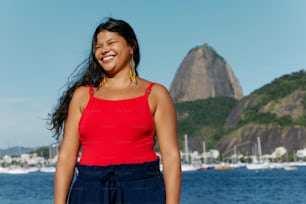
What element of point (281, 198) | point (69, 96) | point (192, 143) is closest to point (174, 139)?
point (69, 96)

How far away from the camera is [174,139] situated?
253cm

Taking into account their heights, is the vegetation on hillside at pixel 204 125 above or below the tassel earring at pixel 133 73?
above

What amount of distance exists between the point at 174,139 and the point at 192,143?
17289 cm

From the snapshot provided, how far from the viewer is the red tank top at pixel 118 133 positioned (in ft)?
7.99

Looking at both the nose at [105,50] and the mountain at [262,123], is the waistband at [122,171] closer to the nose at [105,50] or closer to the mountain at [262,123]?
the nose at [105,50]

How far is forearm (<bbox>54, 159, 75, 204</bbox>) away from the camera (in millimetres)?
2488

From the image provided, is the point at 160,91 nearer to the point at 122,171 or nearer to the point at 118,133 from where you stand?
the point at 118,133

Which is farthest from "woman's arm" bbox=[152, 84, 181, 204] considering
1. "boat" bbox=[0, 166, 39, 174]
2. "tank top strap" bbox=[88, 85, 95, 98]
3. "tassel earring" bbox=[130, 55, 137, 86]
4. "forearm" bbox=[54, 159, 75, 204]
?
"boat" bbox=[0, 166, 39, 174]

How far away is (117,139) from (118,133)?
23 millimetres

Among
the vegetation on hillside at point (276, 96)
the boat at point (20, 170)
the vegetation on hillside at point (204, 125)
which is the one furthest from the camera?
the vegetation on hillside at point (204, 125)

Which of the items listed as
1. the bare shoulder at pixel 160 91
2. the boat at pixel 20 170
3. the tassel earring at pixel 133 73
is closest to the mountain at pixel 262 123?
the boat at pixel 20 170

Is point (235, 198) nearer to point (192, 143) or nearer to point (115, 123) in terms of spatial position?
point (115, 123)

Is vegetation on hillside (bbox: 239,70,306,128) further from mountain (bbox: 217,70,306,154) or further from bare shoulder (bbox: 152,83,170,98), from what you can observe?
bare shoulder (bbox: 152,83,170,98)

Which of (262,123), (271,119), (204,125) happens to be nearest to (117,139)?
(262,123)
